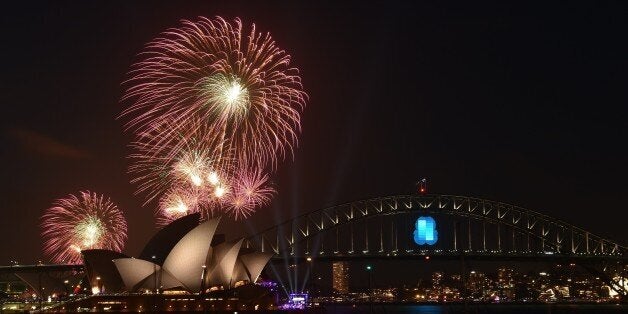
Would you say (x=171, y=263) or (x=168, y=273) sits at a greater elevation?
(x=171, y=263)

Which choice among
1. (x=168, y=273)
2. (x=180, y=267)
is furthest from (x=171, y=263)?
(x=168, y=273)

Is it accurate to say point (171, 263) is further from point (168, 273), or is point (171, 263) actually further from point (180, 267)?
point (168, 273)

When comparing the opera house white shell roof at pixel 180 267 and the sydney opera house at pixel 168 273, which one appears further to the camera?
the sydney opera house at pixel 168 273

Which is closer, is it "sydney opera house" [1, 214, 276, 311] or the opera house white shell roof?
the opera house white shell roof

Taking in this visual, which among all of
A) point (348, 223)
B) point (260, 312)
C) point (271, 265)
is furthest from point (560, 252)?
point (260, 312)

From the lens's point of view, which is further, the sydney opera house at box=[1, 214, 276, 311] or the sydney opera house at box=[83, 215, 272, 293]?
the sydney opera house at box=[1, 214, 276, 311]

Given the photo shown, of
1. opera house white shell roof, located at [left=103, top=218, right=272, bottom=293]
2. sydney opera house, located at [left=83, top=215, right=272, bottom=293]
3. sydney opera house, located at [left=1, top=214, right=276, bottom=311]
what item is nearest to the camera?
opera house white shell roof, located at [left=103, top=218, right=272, bottom=293]

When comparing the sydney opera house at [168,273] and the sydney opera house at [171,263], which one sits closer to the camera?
the sydney opera house at [171,263]

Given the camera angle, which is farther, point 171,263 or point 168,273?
point 168,273

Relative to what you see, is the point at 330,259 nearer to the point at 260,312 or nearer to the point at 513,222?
the point at 513,222

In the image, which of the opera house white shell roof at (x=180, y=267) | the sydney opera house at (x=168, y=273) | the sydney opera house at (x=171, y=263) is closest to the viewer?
the opera house white shell roof at (x=180, y=267)

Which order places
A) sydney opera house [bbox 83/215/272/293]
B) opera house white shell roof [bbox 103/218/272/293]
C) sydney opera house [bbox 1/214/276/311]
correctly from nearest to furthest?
opera house white shell roof [bbox 103/218/272/293] → sydney opera house [bbox 83/215/272/293] → sydney opera house [bbox 1/214/276/311]

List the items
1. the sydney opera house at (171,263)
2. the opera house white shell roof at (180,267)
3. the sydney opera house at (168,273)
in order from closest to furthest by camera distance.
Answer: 1. the opera house white shell roof at (180,267)
2. the sydney opera house at (171,263)
3. the sydney opera house at (168,273)
